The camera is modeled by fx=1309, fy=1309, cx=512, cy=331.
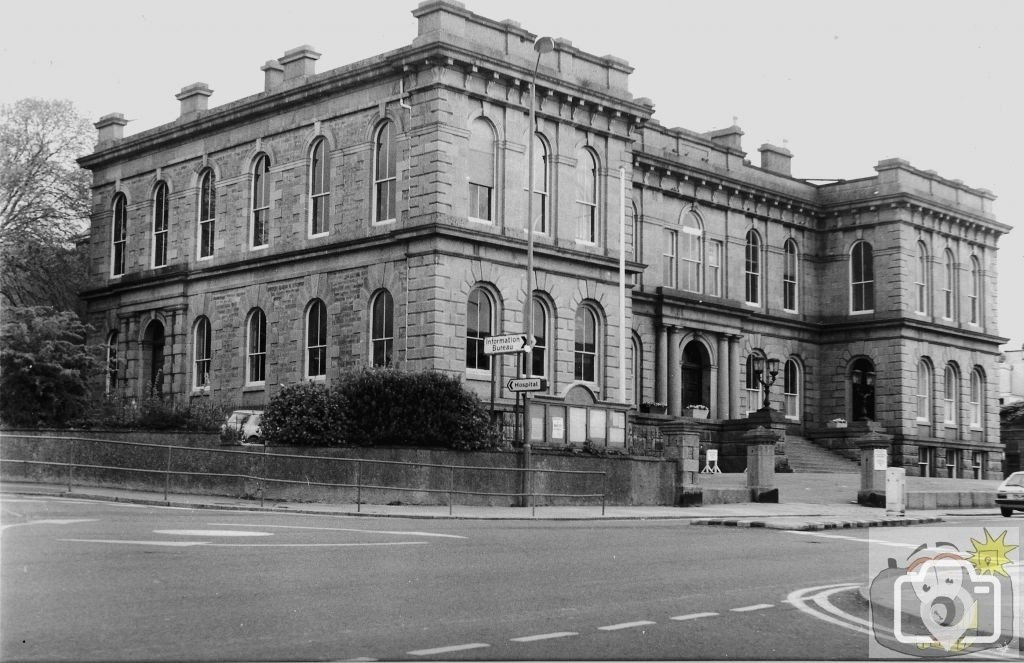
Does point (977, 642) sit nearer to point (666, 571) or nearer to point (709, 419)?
point (666, 571)

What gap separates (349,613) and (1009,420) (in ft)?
220

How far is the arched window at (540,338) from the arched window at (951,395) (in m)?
24.9

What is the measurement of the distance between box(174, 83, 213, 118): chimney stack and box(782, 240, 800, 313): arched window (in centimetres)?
2544

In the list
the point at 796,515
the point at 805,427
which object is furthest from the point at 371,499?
the point at 805,427

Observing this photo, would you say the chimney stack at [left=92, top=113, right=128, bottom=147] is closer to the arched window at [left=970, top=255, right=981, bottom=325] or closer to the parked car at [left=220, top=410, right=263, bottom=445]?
the parked car at [left=220, top=410, right=263, bottom=445]

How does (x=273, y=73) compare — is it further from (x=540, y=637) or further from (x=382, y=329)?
(x=540, y=637)

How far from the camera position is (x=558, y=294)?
40.6m

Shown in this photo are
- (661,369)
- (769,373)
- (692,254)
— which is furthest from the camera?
(692,254)

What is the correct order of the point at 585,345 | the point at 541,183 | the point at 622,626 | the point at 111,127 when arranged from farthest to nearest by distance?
the point at 111,127, the point at 585,345, the point at 541,183, the point at 622,626

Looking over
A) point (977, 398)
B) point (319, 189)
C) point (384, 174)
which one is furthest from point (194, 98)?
point (977, 398)

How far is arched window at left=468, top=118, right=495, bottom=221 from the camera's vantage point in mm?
38781

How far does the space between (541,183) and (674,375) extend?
42.1ft

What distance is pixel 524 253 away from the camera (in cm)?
3969

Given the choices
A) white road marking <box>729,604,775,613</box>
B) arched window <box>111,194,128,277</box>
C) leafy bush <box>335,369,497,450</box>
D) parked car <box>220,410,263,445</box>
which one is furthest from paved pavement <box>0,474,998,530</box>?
arched window <box>111,194,128,277</box>
